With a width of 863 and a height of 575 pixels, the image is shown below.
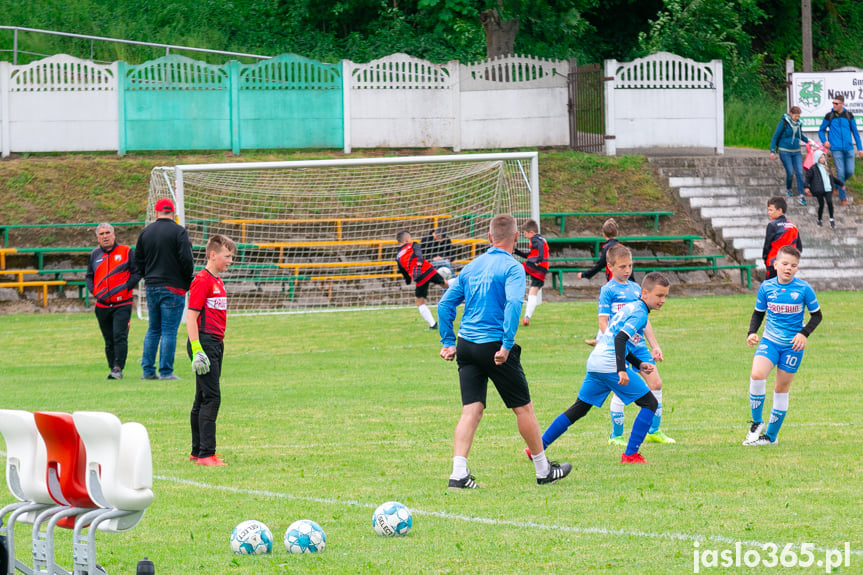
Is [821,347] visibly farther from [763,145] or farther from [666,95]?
[763,145]

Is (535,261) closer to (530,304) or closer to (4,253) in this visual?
(530,304)

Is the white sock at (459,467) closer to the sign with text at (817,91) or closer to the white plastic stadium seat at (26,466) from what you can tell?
the white plastic stadium seat at (26,466)

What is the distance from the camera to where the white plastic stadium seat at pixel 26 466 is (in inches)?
207

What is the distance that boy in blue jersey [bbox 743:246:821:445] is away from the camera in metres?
9.10

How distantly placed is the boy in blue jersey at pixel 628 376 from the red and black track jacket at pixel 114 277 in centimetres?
735

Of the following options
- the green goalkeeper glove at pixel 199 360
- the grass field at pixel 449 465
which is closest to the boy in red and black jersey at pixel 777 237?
the grass field at pixel 449 465

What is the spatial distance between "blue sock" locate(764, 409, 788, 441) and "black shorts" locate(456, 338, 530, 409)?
2485mm

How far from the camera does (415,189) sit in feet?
85.1

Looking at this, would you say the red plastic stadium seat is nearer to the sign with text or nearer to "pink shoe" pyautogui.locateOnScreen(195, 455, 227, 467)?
"pink shoe" pyautogui.locateOnScreen(195, 455, 227, 467)

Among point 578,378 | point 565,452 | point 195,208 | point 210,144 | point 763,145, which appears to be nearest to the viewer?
point 565,452

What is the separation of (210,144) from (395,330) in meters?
11.0

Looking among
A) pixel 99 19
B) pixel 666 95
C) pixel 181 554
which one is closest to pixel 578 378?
pixel 181 554

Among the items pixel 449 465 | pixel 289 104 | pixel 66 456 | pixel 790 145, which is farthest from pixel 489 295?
→ pixel 289 104

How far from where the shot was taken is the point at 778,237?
15969 mm
